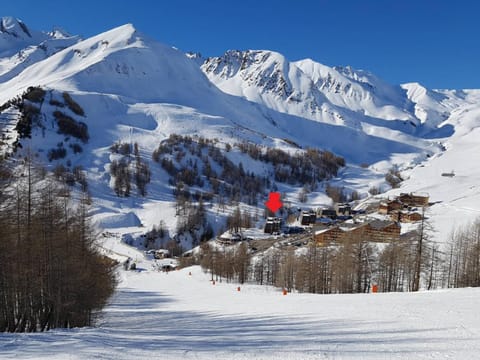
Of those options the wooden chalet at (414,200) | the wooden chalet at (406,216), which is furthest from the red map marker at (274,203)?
the wooden chalet at (406,216)

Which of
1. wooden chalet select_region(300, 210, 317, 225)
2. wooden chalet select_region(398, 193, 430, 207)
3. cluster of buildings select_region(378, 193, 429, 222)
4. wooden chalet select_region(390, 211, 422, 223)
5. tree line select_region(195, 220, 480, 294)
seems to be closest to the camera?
tree line select_region(195, 220, 480, 294)

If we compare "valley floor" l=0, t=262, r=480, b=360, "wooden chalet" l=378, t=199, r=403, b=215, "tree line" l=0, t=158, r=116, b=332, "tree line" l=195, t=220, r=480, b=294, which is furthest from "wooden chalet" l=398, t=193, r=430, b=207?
"tree line" l=0, t=158, r=116, b=332

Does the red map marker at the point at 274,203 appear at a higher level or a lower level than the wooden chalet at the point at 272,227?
higher

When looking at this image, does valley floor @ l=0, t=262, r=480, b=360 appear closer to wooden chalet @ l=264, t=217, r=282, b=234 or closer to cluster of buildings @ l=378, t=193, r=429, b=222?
cluster of buildings @ l=378, t=193, r=429, b=222

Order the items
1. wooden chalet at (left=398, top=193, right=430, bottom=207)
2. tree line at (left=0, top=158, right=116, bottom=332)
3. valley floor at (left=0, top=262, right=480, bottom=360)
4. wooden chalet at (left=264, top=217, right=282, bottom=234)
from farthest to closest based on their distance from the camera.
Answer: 1. wooden chalet at (left=398, top=193, right=430, bottom=207)
2. wooden chalet at (left=264, top=217, right=282, bottom=234)
3. tree line at (left=0, top=158, right=116, bottom=332)
4. valley floor at (left=0, top=262, right=480, bottom=360)

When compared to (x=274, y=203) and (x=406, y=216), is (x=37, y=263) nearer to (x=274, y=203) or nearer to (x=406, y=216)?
(x=406, y=216)

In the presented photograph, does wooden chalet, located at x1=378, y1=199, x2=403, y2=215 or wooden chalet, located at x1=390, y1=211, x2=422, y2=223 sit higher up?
wooden chalet, located at x1=378, y1=199, x2=403, y2=215

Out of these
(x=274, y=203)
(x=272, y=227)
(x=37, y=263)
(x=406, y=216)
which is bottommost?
(x=37, y=263)

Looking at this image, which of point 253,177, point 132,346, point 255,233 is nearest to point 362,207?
point 255,233

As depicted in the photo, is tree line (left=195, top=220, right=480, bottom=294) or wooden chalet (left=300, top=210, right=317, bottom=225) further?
wooden chalet (left=300, top=210, right=317, bottom=225)

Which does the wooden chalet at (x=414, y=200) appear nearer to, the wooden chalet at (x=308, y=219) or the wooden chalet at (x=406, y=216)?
the wooden chalet at (x=406, y=216)

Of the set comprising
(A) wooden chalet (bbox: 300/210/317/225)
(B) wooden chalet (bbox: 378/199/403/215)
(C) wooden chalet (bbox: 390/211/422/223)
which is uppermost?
(B) wooden chalet (bbox: 378/199/403/215)

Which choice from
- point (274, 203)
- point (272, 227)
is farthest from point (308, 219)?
point (274, 203)

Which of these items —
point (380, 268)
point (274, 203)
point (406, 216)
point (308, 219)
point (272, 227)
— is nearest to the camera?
point (380, 268)
